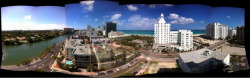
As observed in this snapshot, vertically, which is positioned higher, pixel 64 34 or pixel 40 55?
pixel 64 34

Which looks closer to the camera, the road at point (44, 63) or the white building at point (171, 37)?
the white building at point (171, 37)

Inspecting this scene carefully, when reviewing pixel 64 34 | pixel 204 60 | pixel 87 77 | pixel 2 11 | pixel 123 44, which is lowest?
pixel 87 77

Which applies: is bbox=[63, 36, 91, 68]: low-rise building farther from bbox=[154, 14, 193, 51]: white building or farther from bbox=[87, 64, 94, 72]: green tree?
bbox=[154, 14, 193, 51]: white building

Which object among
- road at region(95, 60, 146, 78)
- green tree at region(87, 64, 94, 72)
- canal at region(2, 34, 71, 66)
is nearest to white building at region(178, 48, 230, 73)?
road at region(95, 60, 146, 78)

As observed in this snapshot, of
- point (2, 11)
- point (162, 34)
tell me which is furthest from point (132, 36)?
point (2, 11)

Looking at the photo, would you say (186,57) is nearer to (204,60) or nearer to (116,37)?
(204,60)

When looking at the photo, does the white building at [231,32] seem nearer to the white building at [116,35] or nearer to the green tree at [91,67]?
the white building at [116,35]

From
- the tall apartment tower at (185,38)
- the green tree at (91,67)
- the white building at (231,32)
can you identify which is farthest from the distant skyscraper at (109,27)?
the white building at (231,32)
